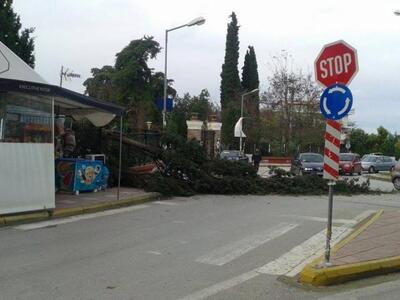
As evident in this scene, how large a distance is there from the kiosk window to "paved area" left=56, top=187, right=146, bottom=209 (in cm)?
196

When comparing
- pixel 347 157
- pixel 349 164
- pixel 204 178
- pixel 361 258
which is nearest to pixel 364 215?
pixel 204 178

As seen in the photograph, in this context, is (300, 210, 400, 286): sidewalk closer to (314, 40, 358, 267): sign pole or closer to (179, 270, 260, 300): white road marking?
(314, 40, 358, 267): sign pole

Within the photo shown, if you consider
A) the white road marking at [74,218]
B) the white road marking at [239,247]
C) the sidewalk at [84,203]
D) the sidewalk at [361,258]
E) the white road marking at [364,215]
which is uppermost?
the sidewalk at [84,203]

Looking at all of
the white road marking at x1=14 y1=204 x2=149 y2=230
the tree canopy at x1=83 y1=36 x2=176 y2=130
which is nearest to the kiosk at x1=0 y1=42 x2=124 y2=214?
the white road marking at x1=14 y1=204 x2=149 y2=230

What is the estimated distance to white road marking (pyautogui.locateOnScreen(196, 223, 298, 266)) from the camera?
28.0ft

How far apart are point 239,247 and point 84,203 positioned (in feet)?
18.5

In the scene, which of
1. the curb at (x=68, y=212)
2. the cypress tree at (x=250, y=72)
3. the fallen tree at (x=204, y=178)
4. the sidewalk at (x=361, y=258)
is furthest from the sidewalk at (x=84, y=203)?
the cypress tree at (x=250, y=72)

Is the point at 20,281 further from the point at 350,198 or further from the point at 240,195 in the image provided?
the point at 350,198

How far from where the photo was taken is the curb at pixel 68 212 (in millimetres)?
11305

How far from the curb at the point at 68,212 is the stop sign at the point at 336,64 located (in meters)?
6.85

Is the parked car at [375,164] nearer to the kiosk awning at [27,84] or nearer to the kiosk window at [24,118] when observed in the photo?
the kiosk awning at [27,84]

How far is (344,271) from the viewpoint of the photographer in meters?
7.47

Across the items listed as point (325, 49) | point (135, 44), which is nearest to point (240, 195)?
point (325, 49)

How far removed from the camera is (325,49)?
7887 millimetres
